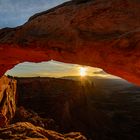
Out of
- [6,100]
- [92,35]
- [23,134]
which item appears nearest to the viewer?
[92,35]

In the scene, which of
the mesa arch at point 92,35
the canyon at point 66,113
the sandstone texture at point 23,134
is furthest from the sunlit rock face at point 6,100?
the mesa arch at point 92,35

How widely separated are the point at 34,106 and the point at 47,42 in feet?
44.4

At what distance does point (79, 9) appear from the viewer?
6699 millimetres

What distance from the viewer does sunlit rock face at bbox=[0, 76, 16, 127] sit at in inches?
495

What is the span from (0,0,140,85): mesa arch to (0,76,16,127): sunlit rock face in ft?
18.3

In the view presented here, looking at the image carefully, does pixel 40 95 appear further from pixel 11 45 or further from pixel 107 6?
pixel 107 6

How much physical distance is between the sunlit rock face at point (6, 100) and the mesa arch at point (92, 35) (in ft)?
18.3

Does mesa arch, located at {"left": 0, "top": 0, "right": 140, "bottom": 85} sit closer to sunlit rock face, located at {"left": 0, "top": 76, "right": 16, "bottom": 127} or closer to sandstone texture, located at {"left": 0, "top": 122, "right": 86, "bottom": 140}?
sandstone texture, located at {"left": 0, "top": 122, "right": 86, "bottom": 140}

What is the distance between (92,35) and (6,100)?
8.59m

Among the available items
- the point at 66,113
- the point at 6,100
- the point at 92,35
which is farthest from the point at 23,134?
the point at 66,113

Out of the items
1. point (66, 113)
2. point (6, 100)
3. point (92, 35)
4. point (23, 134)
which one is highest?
point (92, 35)

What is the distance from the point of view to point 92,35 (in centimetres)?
610

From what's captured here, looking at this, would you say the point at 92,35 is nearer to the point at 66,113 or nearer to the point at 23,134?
the point at 23,134

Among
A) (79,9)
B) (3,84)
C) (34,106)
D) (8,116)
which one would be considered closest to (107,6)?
(79,9)
